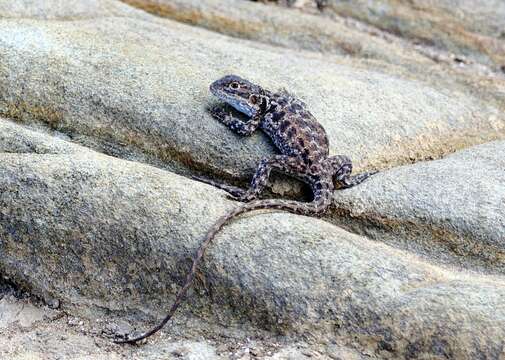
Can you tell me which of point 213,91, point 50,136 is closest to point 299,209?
point 213,91

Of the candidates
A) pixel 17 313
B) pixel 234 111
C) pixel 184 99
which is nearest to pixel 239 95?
pixel 234 111

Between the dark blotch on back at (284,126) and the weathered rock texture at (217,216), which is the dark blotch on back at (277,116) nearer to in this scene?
the dark blotch on back at (284,126)

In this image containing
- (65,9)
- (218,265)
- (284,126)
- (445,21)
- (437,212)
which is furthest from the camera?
(445,21)

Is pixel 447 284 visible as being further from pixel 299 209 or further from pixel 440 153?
pixel 440 153

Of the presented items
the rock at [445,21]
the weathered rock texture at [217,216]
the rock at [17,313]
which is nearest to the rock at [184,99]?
the weathered rock texture at [217,216]

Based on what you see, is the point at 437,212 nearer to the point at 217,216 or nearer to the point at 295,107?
the point at 295,107

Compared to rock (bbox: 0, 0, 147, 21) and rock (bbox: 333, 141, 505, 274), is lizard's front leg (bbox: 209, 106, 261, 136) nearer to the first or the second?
rock (bbox: 333, 141, 505, 274)

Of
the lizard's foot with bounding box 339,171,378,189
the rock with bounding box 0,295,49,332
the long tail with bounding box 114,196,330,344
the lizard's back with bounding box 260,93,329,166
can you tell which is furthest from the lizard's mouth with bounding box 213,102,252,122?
the rock with bounding box 0,295,49,332
